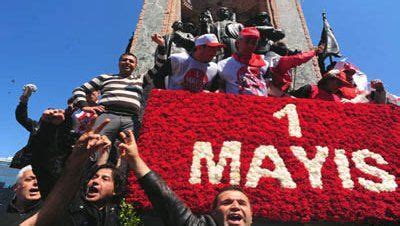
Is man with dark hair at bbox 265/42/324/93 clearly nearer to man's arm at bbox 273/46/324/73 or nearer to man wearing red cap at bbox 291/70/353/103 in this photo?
man's arm at bbox 273/46/324/73

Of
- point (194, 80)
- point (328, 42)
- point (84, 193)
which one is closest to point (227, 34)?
point (328, 42)

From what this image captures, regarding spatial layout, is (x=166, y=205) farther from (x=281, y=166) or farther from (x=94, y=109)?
Answer: (x=94, y=109)

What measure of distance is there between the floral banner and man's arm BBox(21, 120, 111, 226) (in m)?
1.34

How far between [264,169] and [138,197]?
4.98 ft

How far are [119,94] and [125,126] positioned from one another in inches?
19.8

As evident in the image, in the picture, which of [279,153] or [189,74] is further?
[189,74]

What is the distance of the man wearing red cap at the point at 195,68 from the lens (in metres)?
5.11

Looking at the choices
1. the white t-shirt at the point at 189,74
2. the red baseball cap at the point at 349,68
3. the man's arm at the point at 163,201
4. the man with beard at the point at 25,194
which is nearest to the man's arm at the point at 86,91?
the white t-shirt at the point at 189,74

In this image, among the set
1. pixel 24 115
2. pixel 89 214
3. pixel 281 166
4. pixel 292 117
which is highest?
pixel 24 115

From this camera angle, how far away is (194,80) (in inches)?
201

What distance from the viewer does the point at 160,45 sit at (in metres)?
5.25

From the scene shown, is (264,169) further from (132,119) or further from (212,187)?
(132,119)

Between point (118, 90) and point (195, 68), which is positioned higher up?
point (195, 68)

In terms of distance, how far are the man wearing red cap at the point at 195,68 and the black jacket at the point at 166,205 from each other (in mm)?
2700
